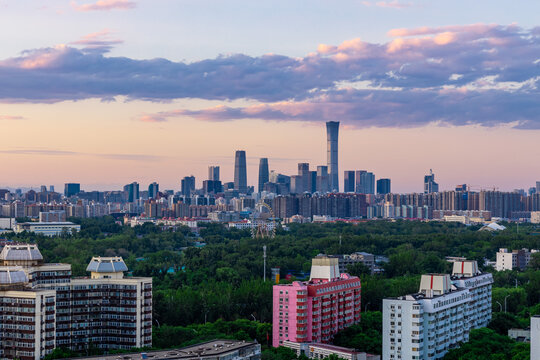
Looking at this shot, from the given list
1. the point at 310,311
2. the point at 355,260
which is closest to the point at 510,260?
the point at 355,260

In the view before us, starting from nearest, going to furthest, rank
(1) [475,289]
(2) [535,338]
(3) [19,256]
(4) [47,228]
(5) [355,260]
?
(2) [535,338] → (3) [19,256] → (1) [475,289] → (5) [355,260] → (4) [47,228]

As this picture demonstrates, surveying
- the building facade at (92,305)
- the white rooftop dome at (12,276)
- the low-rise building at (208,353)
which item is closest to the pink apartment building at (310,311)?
the building facade at (92,305)

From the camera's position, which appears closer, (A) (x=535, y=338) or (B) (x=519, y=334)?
(A) (x=535, y=338)

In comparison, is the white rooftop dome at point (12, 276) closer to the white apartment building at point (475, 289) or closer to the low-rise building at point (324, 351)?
the low-rise building at point (324, 351)

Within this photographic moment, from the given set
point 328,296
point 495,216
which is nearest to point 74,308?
point 328,296

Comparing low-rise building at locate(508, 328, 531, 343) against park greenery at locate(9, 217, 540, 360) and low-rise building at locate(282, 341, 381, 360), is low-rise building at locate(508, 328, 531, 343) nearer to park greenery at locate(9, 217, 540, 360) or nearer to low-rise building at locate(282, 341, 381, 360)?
park greenery at locate(9, 217, 540, 360)

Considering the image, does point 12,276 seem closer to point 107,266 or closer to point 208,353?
point 107,266
